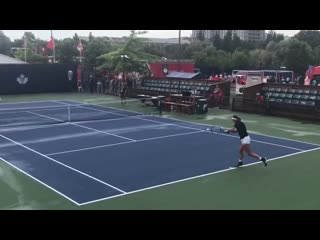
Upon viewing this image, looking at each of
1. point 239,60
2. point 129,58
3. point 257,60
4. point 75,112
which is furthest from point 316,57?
point 75,112

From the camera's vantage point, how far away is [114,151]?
14906 mm

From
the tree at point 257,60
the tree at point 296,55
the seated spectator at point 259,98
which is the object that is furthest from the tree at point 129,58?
the tree at point 257,60

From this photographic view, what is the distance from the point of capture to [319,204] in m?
9.42

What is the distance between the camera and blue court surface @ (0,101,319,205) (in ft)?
36.8

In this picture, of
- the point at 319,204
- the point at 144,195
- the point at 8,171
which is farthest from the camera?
the point at 8,171

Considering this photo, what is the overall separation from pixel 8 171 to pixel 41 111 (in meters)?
14.4

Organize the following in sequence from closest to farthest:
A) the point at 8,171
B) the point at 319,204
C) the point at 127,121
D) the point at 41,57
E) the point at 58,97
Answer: the point at 319,204
the point at 8,171
the point at 127,121
the point at 58,97
the point at 41,57

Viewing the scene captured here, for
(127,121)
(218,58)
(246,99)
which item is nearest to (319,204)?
(127,121)

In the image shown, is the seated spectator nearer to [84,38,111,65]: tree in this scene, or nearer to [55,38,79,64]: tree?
[84,38,111,65]: tree

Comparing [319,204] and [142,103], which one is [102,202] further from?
[142,103]

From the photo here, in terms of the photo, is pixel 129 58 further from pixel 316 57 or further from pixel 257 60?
pixel 316 57

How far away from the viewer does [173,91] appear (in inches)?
1208
